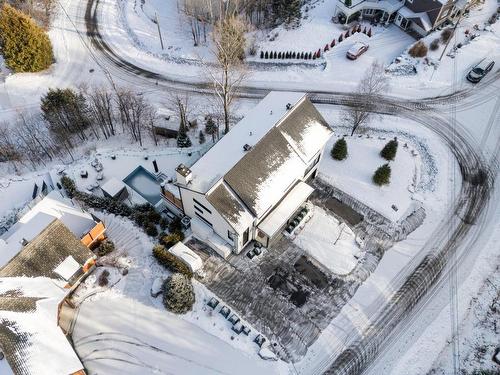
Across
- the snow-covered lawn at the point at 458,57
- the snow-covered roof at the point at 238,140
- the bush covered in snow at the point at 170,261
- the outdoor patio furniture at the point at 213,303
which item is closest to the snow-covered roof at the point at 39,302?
the bush covered in snow at the point at 170,261

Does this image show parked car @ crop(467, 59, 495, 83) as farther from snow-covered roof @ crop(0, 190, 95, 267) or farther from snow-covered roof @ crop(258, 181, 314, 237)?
snow-covered roof @ crop(0, 190, 95, 267)

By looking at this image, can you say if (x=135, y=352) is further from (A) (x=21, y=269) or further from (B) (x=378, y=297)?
(B) (x=378, y=297)

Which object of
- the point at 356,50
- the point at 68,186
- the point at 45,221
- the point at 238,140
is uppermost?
the point at 356,50

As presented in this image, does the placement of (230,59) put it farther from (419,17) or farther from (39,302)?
(39,302)

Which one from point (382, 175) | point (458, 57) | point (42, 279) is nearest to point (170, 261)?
point (42, 279)

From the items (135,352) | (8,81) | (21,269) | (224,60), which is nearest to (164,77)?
(224,60)
